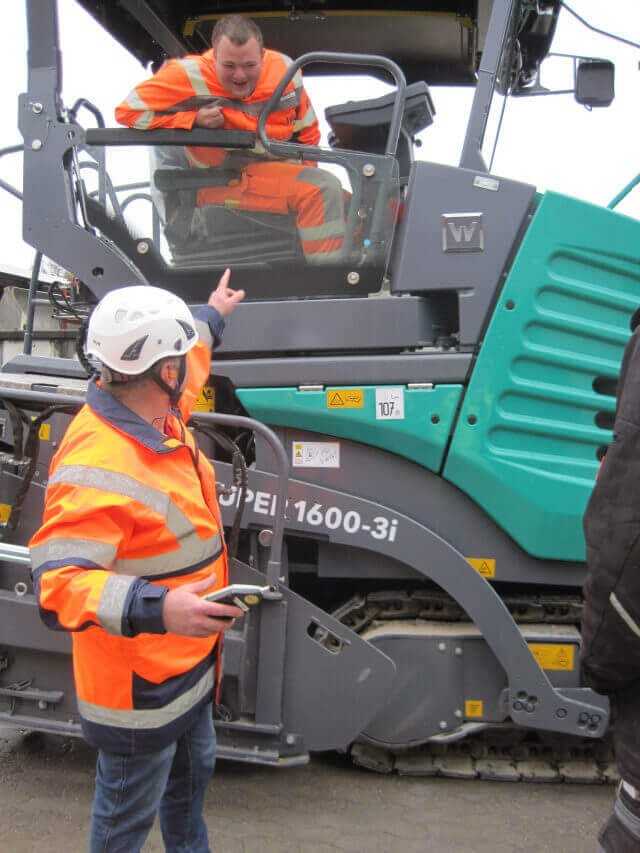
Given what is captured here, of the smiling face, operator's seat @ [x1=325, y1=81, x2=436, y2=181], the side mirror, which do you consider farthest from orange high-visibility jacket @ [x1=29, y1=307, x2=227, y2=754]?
the side mirror

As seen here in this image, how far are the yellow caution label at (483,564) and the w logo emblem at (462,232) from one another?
1150 mm

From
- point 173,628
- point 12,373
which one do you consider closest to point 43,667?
point 12,373

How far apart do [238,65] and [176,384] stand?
1418 millimetres

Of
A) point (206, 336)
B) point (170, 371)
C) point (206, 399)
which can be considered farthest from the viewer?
point (206, 399)

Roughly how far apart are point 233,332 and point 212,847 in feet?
6.02

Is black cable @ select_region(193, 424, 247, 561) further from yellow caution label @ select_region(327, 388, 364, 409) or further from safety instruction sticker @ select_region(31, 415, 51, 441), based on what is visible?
safety instruction sticker @ select_region(31, 415, 51, 441)

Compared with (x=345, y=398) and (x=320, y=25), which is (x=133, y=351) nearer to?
(x=345, y=398)

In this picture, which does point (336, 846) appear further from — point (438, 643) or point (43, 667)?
point (43, 667)

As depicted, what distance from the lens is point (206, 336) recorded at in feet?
8.41

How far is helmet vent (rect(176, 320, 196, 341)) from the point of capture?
1971mm

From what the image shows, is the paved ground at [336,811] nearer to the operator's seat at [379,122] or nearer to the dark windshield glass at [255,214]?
the dark windshield glass at [255,214]

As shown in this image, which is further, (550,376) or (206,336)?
(550,376)

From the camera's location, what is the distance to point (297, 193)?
9.47ft

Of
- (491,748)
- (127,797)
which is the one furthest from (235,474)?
(491,748)
